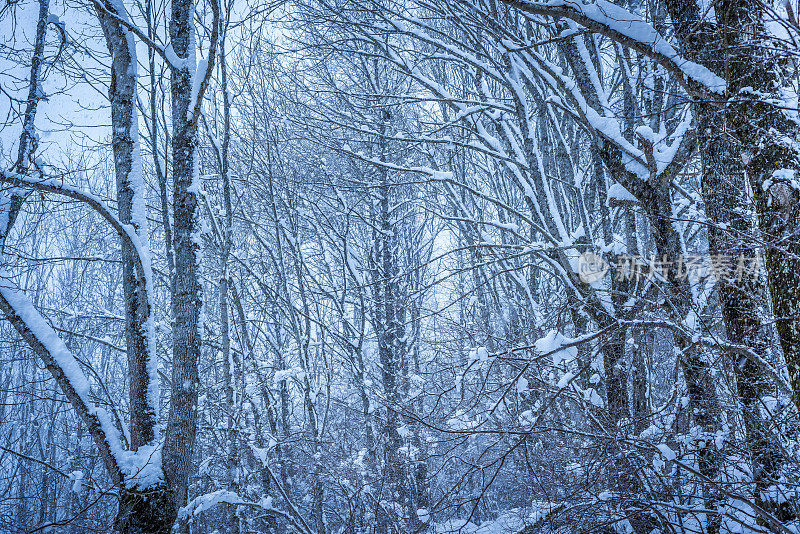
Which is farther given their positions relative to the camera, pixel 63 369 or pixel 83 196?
pixel 83 196

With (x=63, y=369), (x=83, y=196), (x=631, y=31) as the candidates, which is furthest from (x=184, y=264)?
(x=631, y=31)

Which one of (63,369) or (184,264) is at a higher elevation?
(184,264)

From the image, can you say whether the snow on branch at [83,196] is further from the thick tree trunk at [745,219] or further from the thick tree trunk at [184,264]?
the thick tree trunk at [745,219]

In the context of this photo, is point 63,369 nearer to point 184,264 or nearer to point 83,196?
point 184,264

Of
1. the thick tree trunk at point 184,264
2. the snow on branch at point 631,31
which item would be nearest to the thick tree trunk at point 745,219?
the snow on branch at point 631,31

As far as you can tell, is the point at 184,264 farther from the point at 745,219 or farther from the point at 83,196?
the point at 745,219

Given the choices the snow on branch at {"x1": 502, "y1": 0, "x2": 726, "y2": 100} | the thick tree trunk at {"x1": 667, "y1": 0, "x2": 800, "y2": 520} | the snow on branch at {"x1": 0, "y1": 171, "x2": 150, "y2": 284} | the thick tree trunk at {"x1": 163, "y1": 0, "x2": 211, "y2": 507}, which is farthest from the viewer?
the thick tree trunk at {"x1": 163, "y1": 0, "x2": 211, "y2": 507}

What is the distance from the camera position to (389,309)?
31.2ft

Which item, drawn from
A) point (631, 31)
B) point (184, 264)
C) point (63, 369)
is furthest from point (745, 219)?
point (63, 369)

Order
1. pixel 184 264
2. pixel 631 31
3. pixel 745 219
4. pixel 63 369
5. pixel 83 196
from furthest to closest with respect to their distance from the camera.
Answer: pixel 184 264, pixel 83 196, pixel 63 369, pixel 631 31, pixel 745 219

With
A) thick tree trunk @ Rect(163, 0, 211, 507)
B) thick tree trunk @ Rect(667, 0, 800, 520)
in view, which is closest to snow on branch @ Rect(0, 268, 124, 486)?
thick tree trunk @ Rect(163, 0, 211, 507)

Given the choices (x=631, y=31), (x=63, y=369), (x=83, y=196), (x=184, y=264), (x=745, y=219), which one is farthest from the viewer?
(x=184, y=264)

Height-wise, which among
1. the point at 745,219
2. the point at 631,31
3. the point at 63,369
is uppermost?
the point at 631,31

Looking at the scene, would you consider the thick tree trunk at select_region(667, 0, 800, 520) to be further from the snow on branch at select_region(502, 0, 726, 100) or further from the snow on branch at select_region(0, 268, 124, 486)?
the snow on branch at select_region(0, 268, 124, 486)
